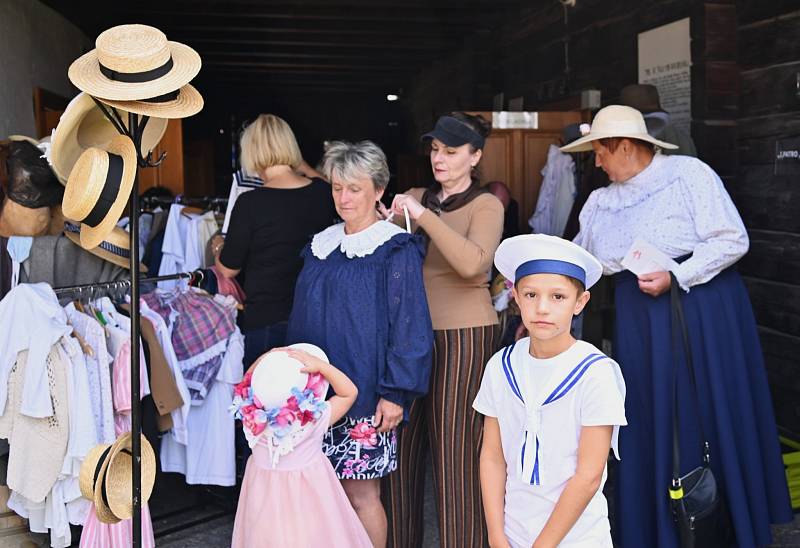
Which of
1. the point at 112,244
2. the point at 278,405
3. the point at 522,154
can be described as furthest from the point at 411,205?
the point at 522,154

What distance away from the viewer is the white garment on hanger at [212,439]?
12.5 ft

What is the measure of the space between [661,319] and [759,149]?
59.9 inches

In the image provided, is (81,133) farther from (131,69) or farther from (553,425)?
(553,425)

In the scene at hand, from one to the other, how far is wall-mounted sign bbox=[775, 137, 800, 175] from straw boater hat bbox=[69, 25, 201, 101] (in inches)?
106

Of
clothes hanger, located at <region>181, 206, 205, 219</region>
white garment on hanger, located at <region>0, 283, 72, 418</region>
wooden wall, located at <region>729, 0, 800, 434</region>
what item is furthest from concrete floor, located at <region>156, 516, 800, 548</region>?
clothes hanger, located at <region>181, 206, 205, 219</region>

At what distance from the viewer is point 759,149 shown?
420 centimetres

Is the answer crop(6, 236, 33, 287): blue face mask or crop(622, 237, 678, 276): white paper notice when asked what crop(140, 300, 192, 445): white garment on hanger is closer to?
crop(6, 236, 33, 287): blue face mask

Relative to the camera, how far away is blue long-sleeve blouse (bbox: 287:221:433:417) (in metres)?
2.77

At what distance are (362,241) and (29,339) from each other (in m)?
1.21

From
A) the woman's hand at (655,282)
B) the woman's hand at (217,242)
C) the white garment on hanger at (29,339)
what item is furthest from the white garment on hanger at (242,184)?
the woman's hand at (655,282)

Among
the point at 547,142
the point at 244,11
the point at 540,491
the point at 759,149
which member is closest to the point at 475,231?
the point at 540,491

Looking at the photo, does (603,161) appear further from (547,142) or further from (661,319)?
(547,142)

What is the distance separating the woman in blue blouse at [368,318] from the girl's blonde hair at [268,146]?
614mm

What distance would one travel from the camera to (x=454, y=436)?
9.87 ft
